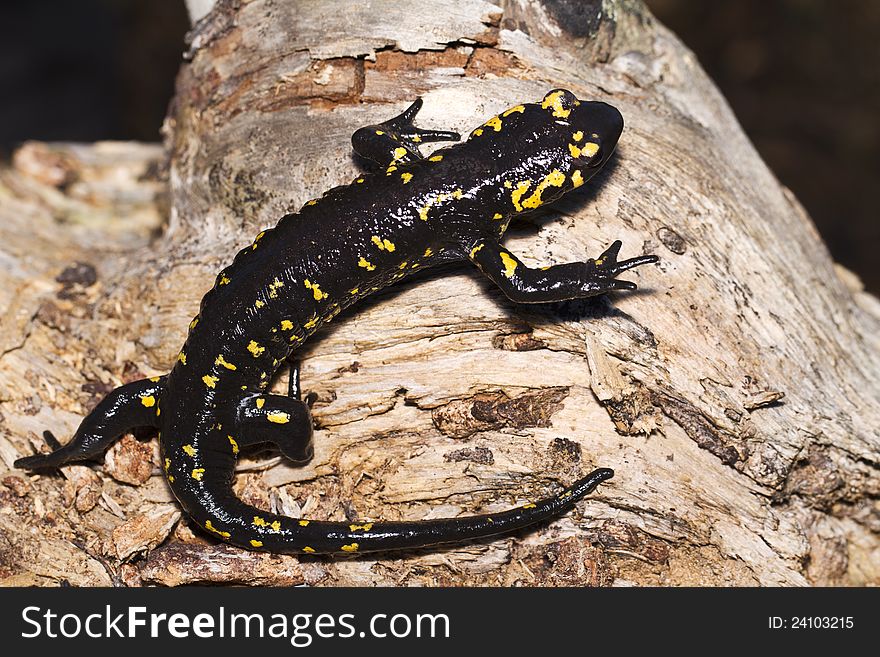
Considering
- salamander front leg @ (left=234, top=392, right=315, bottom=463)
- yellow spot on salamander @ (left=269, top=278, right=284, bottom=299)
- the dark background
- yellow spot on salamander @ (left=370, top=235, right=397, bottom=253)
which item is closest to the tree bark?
salamander front leg @ (left=234, top=392, right=315, bottom=463)

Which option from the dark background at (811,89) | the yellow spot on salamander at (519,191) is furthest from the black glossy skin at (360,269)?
the dark background at (811,89)

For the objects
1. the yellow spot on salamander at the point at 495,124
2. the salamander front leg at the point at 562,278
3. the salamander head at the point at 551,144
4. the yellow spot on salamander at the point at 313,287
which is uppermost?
the yellow spot on salamander at the point at 495,124

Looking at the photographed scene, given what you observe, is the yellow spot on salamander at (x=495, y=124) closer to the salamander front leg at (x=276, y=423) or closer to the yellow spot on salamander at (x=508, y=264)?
the yellow spot on salamander at (x=508, y=264)

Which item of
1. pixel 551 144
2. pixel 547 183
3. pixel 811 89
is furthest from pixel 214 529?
pixel 811 89

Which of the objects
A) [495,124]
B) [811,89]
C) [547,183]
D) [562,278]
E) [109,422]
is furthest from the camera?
[811,89]

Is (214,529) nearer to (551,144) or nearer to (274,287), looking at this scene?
(274,287)

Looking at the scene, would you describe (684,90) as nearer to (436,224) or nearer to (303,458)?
(436,224)

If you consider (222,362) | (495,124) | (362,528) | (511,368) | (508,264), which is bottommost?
(362,528)

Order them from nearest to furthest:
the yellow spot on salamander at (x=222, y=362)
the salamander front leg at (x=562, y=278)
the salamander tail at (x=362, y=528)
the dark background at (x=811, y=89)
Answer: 1. the salamander front leg at (x=562, y=278)
2. the salamander tail at (x=362, y=528)
3. the yellow spot on salamander at (x=222, y=362)
4. the dark background at (x=811, y=89)
